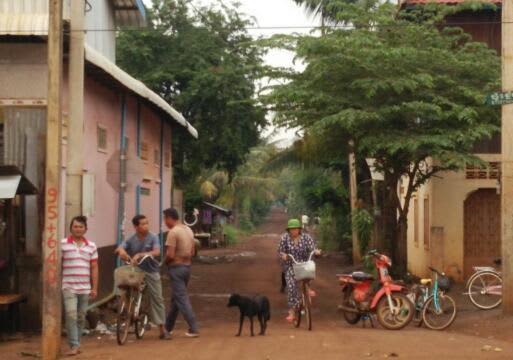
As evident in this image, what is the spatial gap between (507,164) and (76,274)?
7090mm

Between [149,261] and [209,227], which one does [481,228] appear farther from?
[209,227]

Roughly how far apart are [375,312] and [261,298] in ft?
7.20

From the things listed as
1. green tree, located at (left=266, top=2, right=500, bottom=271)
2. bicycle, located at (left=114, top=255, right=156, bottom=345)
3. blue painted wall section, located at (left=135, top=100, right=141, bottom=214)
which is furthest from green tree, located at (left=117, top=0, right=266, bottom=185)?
bicycle, located at (left=114, top=255, right=156, bottom=345)

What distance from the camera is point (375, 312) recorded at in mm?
14312

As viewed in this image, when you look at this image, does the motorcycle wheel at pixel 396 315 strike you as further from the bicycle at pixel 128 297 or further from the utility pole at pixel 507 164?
the bicycle at pixel 128 297

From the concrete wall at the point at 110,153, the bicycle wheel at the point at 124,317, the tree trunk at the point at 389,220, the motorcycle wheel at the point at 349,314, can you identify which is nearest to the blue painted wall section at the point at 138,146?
the concrete wall at the point at 110,153

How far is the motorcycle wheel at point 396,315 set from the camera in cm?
1405

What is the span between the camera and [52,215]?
10922 mm

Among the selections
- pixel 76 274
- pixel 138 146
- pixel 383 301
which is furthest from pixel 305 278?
pixel 138 146

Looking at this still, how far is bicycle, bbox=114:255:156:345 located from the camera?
1209 centimetres

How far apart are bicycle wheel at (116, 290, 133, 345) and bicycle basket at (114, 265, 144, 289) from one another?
18cm

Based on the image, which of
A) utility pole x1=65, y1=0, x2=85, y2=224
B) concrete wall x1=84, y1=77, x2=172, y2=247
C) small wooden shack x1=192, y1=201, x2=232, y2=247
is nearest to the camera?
utility pole x1=65, y1=0, x2=85, y2=224

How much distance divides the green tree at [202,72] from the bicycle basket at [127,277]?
2085 cm

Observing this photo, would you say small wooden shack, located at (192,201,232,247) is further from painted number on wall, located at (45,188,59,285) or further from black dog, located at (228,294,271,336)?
painted number on wall, located at (45,188,59,285)
